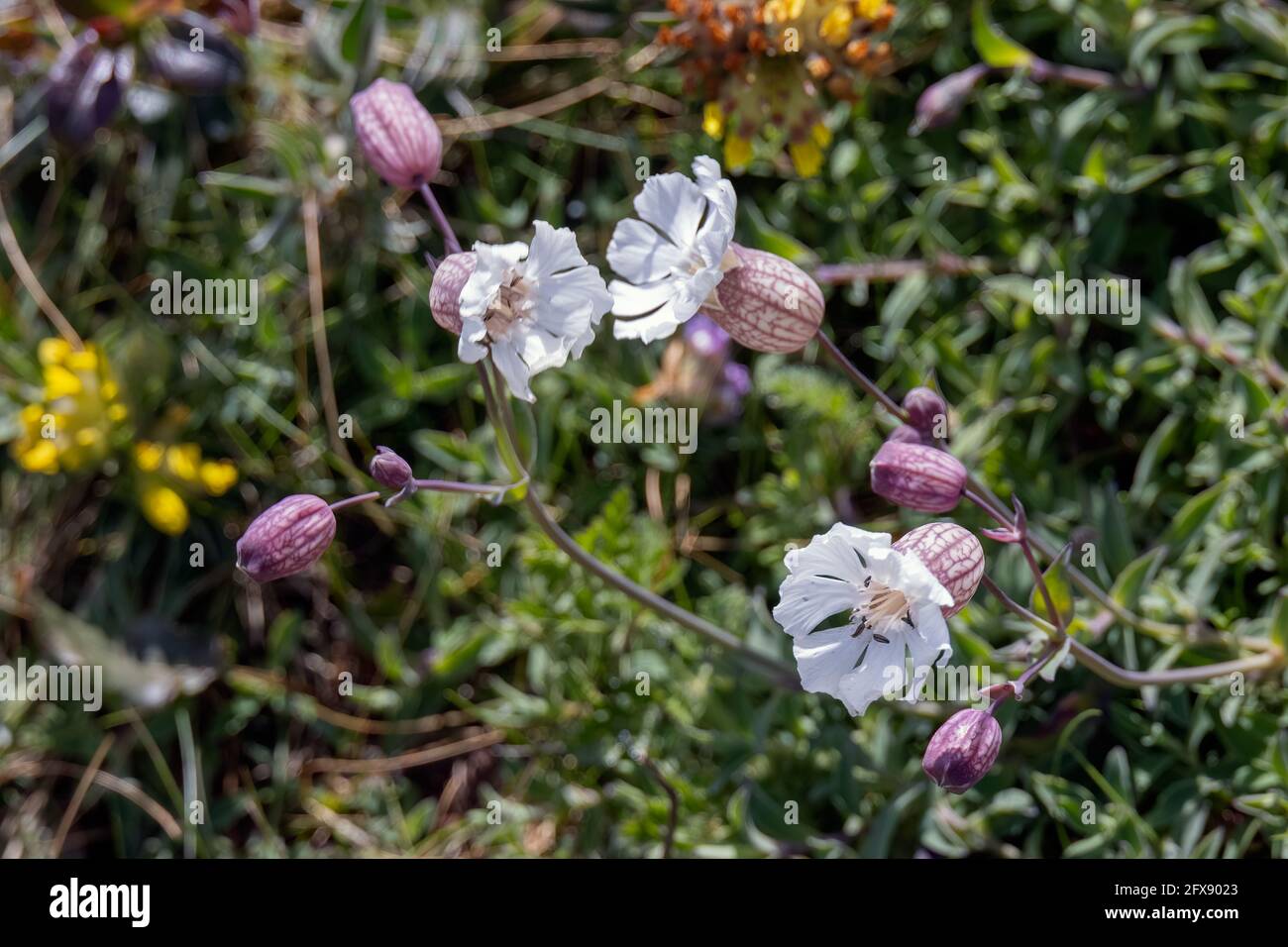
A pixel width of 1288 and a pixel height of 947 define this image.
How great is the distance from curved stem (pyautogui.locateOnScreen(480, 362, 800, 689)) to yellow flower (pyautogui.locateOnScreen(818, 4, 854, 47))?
108 cm

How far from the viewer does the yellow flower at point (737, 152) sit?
2535 mm

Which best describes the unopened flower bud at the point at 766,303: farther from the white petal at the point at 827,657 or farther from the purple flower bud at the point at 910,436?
the white petal at the point at 827,657

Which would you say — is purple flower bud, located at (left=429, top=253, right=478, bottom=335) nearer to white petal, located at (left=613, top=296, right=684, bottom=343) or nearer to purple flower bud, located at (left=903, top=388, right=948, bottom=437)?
white petal, located at (left=613, top=296, right=684, bottom=343)

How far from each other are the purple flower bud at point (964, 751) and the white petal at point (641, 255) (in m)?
0.78

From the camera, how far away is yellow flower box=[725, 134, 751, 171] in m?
2.54

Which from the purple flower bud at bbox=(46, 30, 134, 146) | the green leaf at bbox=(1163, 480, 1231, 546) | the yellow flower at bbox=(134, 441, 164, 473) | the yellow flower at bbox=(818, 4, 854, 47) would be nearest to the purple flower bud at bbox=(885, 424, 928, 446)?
the green leaf at bbox=(1163, 480, 1231, 546)

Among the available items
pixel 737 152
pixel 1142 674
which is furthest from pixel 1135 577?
pixel 737 152

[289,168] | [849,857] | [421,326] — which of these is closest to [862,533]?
[849,857]

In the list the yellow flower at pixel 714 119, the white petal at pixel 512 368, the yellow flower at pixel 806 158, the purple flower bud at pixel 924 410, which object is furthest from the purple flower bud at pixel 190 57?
the purple flower bud at pixel 924 410

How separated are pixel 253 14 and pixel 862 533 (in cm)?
219

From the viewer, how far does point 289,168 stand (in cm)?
292

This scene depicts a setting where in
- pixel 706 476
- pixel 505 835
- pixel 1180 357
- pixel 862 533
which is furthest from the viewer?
pixel 706 476

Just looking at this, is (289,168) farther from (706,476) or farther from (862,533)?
(862,533)

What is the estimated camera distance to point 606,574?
200cm
